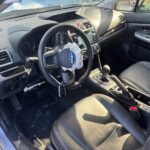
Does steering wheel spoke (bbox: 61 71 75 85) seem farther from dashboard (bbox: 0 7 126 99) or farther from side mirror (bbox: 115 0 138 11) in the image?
side mirror (bbox: 115 0 138 11)

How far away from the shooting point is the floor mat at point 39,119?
2.33m

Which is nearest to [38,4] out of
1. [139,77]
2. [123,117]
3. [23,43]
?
[23,43]

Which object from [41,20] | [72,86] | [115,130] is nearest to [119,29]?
[41,20]

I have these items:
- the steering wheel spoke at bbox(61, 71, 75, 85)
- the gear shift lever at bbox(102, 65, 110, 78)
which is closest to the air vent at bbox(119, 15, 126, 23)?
the gear shift lever at bbox(102, 65, 110, 78)

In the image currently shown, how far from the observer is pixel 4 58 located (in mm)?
1899

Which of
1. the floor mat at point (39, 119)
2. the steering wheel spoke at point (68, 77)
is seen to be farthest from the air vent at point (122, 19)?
the steering wheel spoke at point (68, 77)

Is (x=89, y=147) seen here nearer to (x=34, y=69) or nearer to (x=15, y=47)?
(x=34, y=69)

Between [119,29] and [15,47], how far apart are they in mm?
1116

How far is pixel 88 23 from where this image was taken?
7.87 feet

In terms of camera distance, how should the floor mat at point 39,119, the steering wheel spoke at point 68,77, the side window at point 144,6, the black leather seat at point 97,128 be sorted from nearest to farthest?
the black leather seat at point 97,128
the steering wheel spoke at point 68,77
the floor mat at point 39,119
the side window at point 144,6

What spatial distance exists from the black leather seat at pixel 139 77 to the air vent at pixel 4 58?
2.79 ft

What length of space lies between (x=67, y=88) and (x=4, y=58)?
406mm

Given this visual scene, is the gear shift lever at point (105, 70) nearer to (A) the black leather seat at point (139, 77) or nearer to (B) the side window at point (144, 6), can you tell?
(A) the black leather seat at point (139, 77)

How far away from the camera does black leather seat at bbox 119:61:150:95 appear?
7.30 feet
